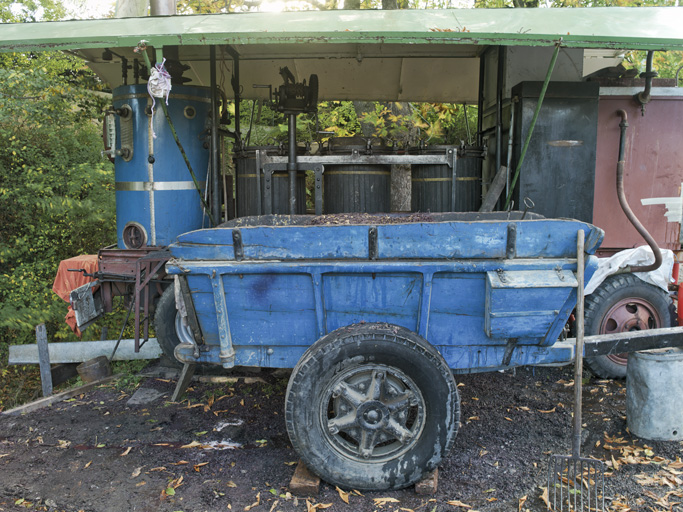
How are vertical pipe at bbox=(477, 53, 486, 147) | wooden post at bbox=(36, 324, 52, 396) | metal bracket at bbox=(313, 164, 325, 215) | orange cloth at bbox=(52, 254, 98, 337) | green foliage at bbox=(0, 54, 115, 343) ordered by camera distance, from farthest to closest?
green foliage at bbox=(0, 54, 115, 343)
vertical pipe at bbox=(477, 53, 486, 147)
orange cloth at bbox=(52, 254, 98, 337)
metal bracket at bbox=(313, 164, 325, 215)
wooden post at bbox=(36, 324, 52, 396)

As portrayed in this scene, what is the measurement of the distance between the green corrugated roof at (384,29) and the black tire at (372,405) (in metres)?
2.31

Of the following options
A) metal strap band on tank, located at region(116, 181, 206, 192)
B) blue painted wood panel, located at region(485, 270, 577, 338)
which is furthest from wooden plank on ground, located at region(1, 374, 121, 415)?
blue painted wood panel, located at region(485, 270, 577, 338)

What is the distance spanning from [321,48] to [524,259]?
13.4 ft

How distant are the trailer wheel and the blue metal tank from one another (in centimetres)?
70

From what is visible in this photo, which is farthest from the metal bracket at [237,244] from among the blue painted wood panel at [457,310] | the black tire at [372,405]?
the blue painted wood panel at [457,310]

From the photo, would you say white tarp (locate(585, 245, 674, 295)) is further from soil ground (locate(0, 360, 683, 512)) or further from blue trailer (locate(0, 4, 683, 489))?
soil ground (locate(0, 360, 683, 512))

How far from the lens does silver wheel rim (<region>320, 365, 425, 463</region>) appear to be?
10.9 ft

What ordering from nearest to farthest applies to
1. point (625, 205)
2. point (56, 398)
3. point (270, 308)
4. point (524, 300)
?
point (524, 300)
point (270, 308)
point (625, 205)
point (56, 398)

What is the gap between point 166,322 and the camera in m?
5.45

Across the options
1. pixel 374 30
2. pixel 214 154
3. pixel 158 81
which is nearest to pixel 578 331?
pixel 374 30

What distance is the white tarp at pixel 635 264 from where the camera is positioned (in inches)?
206

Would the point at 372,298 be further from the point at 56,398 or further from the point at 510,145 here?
the point at 56,398

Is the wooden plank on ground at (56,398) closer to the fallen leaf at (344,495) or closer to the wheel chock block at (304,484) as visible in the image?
the wheel chock block at (304,484)

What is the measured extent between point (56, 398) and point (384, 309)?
3460 millimetres
